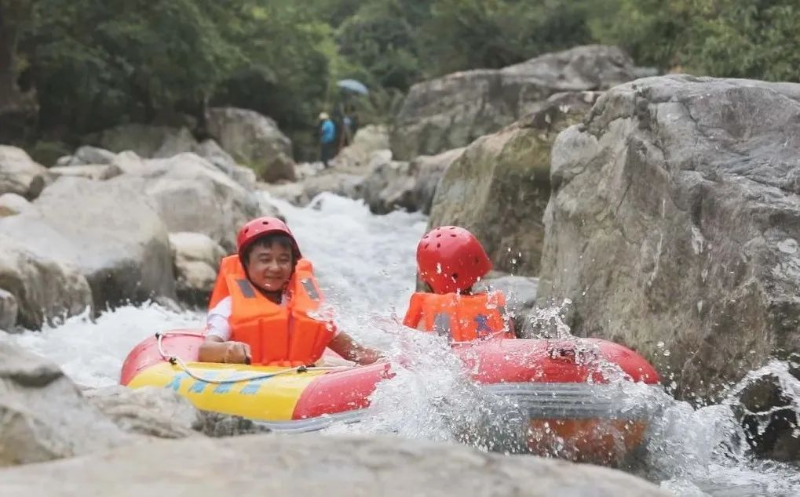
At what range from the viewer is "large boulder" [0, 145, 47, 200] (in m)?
12.1

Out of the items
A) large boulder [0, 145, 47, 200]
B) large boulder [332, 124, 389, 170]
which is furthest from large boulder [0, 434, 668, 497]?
large boulder [332, 124, 389, 170]

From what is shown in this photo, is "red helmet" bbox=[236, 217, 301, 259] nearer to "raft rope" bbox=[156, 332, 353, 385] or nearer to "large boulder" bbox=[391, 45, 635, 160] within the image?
"raft rope" bbox=[156, 332, 353, 385]

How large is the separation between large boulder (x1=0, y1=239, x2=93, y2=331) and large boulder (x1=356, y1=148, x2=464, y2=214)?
7.62 meters

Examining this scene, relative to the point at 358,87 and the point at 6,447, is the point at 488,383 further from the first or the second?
the point at 358,87

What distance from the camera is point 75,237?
895cm

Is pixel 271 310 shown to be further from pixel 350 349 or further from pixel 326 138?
pixel 326 138

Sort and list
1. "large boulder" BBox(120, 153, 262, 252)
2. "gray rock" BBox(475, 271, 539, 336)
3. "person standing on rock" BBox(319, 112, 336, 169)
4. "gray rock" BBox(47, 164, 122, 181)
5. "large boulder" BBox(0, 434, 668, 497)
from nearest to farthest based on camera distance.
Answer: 1. "large boulder" BBox(0, 434, 668, 497)
2. "gray rock" BBox(475, 271, 539, 336)
3. "large boulder" BBox(120, 153, 262, 252)
4. "gray rock" BBox(47, 164, 122, 181)
5. "person standing on rock" BBox(319, 112, 336, 169)

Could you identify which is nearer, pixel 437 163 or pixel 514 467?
pixel 514 467

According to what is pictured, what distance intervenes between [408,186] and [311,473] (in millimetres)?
14164

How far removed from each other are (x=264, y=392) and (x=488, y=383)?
1.03 metres

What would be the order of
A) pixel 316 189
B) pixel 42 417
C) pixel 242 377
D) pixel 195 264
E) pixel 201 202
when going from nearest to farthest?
pixel 42 417
pixel 242 377
pixel 195 264
pixel 201 202
pixel 316 189

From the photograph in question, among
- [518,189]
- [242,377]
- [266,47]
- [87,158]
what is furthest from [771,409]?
[266,47]

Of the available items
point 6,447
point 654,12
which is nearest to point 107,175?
point 654,12

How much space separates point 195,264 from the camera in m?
10.2
